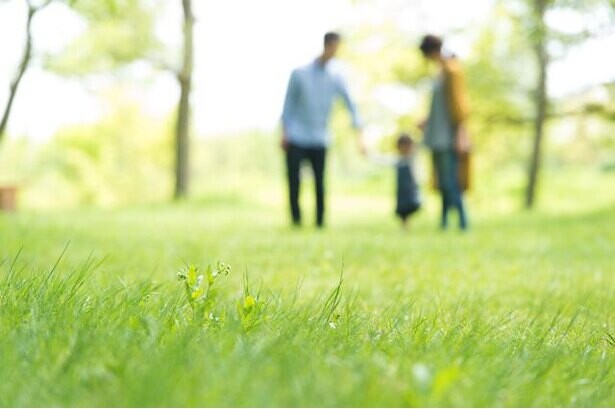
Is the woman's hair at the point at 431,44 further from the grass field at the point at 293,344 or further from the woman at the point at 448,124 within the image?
the grass field at the point at 293,344

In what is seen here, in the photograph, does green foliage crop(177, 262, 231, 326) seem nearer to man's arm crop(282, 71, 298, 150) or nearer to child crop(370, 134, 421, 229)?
man's arm crop(282, 71, 298, 150)

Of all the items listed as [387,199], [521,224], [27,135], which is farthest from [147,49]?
[27,135]

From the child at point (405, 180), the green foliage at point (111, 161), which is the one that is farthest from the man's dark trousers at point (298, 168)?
the green foliage at point (111, 161)

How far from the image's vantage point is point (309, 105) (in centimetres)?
1059

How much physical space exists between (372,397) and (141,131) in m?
48.7

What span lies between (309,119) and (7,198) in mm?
9563

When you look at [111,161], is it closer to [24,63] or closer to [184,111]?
[184,111]

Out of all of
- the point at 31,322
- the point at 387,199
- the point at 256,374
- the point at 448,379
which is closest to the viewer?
the point at 448,379

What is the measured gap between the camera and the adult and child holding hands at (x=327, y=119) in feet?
34.5

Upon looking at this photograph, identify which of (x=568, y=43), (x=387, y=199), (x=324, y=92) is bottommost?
(x=387, y=199)

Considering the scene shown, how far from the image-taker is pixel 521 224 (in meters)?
12.5

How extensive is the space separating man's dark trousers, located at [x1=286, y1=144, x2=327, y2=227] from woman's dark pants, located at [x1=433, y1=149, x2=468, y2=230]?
5.00 feet

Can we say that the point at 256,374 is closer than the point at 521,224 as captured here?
Yes

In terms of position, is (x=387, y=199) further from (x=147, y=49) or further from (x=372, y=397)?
(x=372, y=397)
